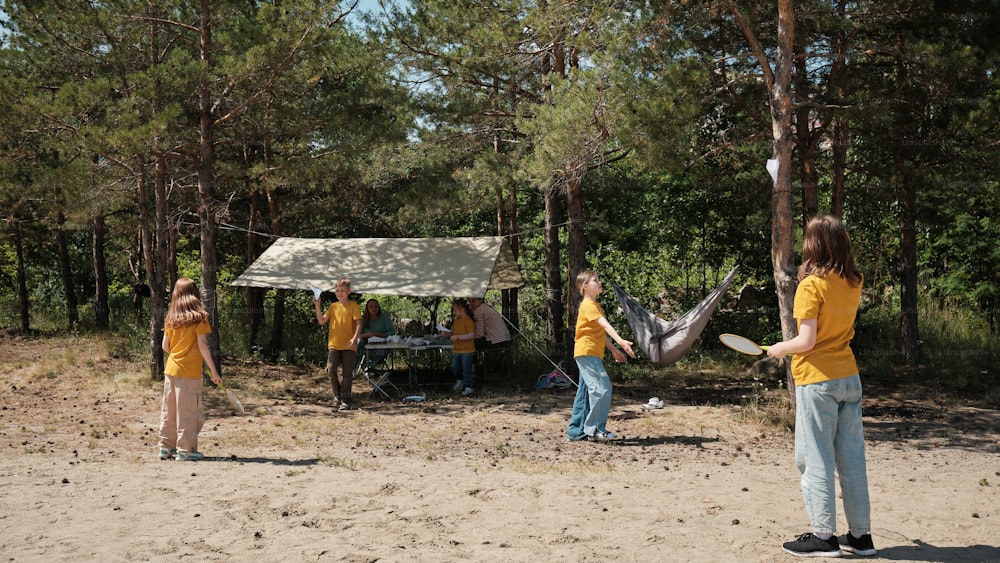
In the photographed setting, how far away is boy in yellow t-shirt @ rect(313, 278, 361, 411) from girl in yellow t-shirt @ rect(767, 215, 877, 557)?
577 cm

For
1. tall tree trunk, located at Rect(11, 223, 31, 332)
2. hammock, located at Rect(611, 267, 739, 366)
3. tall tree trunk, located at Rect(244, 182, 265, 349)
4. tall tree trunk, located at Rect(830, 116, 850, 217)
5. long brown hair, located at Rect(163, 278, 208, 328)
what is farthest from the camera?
tall tree trunk, located at Rect(11, 223, 31, 332)

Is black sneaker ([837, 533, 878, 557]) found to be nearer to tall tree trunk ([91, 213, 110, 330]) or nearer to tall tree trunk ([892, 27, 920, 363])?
tall tree trunk ([892, 27, 920, 363])

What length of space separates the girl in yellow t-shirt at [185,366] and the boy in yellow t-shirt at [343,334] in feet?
8.50

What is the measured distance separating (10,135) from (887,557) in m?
9.79

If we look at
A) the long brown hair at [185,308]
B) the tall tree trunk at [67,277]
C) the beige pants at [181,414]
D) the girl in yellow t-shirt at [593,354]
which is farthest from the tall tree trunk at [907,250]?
the tall tree trunk at [67,277]

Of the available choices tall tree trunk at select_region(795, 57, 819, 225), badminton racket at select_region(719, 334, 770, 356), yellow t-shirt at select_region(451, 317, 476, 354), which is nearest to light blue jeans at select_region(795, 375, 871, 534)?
badminton racket at select_region(719, 334, 770, 356)

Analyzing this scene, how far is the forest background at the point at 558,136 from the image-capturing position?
26.1 ft

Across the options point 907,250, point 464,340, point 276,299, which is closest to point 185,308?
point 464,340

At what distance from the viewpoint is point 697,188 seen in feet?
39.2

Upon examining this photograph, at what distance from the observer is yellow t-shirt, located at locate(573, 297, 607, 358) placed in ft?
22.2

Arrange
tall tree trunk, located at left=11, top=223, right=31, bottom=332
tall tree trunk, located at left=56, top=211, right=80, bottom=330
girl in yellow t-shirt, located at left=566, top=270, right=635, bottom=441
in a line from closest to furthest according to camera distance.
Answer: girl in yellow t-shirt, located at left=566, top=270, right=635, bottom=441, tall tree trunk, located at left=11, top=223, right=31, bottom=332, tall tree trunk, located at left=56, top=211, right=80, bottom=330

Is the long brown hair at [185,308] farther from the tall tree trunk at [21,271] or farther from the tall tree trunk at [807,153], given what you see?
the tall tree trunk at [21,271]

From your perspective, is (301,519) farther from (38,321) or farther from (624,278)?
(38,321)

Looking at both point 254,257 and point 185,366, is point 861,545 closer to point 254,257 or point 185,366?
point 185,366
